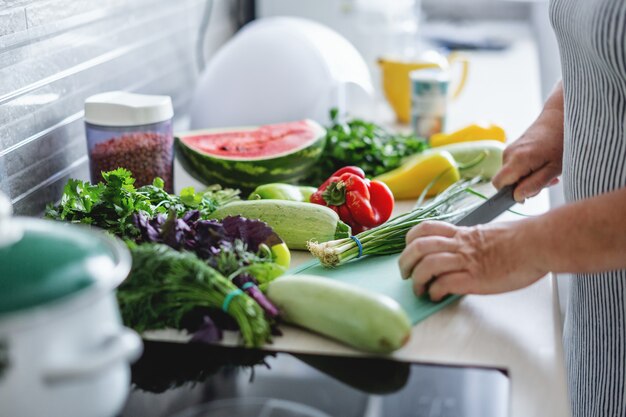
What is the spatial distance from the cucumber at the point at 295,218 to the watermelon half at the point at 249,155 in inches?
8.8

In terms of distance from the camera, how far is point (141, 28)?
1.73 meters

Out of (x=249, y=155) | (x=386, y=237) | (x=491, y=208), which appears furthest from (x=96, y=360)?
(x=249, y=155)

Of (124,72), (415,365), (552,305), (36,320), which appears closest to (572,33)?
(552,305)

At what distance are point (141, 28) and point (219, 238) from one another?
0.83m

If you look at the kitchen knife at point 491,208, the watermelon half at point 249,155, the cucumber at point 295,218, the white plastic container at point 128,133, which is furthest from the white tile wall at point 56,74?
the kitchen knife at point 491,208

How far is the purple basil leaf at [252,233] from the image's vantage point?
3.59ft

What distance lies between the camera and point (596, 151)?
1.09 m

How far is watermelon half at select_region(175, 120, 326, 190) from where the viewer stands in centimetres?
149

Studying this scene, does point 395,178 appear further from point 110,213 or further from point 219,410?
point 219,410

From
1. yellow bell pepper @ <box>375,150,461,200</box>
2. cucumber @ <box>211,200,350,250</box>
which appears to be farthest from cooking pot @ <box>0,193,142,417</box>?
yellow bell pepper @ <box>375,150,461,200</box>

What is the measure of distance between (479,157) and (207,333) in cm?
84

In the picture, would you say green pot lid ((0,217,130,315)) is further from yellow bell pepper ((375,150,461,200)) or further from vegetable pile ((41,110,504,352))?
yellow bell pepper ((375,150,461,200))

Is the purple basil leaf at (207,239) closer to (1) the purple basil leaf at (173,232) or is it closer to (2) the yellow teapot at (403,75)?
(1) the purple basil leaf at (173,232)

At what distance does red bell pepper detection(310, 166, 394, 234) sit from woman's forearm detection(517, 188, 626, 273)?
16.1 inches
